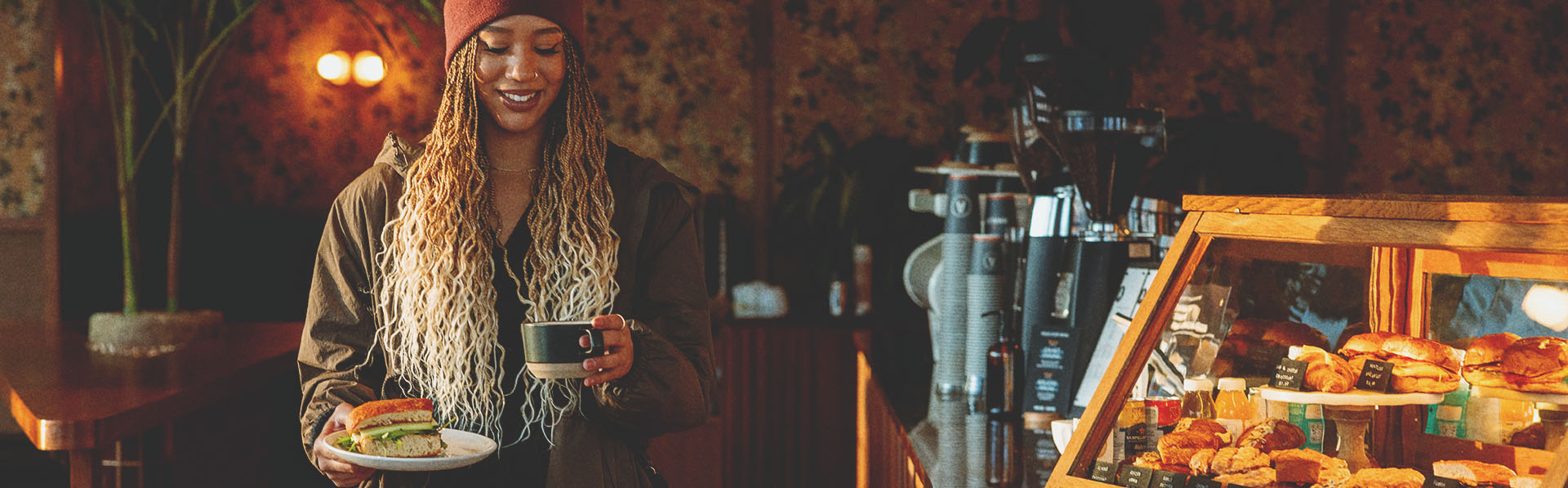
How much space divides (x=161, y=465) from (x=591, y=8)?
133 inches

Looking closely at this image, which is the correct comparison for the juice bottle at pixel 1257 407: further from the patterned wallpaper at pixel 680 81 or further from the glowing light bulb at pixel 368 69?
the glowing light bulb at pixel 368 69

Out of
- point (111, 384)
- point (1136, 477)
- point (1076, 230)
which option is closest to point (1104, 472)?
point (1136, 477)

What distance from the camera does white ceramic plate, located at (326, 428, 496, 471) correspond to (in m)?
1.37

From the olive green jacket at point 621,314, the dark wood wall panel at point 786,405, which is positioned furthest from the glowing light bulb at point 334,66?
the olive green jacket at point 621,314

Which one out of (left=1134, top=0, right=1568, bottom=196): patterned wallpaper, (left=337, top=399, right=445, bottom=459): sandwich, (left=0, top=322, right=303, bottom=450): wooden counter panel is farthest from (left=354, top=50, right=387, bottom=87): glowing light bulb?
(left=337, top=399, right=445, bottom=459): sandwich

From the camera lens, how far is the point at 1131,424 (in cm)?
140

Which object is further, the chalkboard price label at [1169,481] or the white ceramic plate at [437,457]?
the white ceramic plate at [437,457]

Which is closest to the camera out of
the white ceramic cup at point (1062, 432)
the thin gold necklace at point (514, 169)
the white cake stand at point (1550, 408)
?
the white cake stand at point (1550, 408)

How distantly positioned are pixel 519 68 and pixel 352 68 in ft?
14.2

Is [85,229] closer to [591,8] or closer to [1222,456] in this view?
[591,8]

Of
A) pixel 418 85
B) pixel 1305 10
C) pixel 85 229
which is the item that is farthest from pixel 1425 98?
pixel 85 229

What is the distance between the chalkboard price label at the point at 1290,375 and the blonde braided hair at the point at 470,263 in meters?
0.83

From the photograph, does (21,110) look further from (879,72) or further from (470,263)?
(470,263)

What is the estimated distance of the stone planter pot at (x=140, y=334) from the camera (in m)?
3.37
